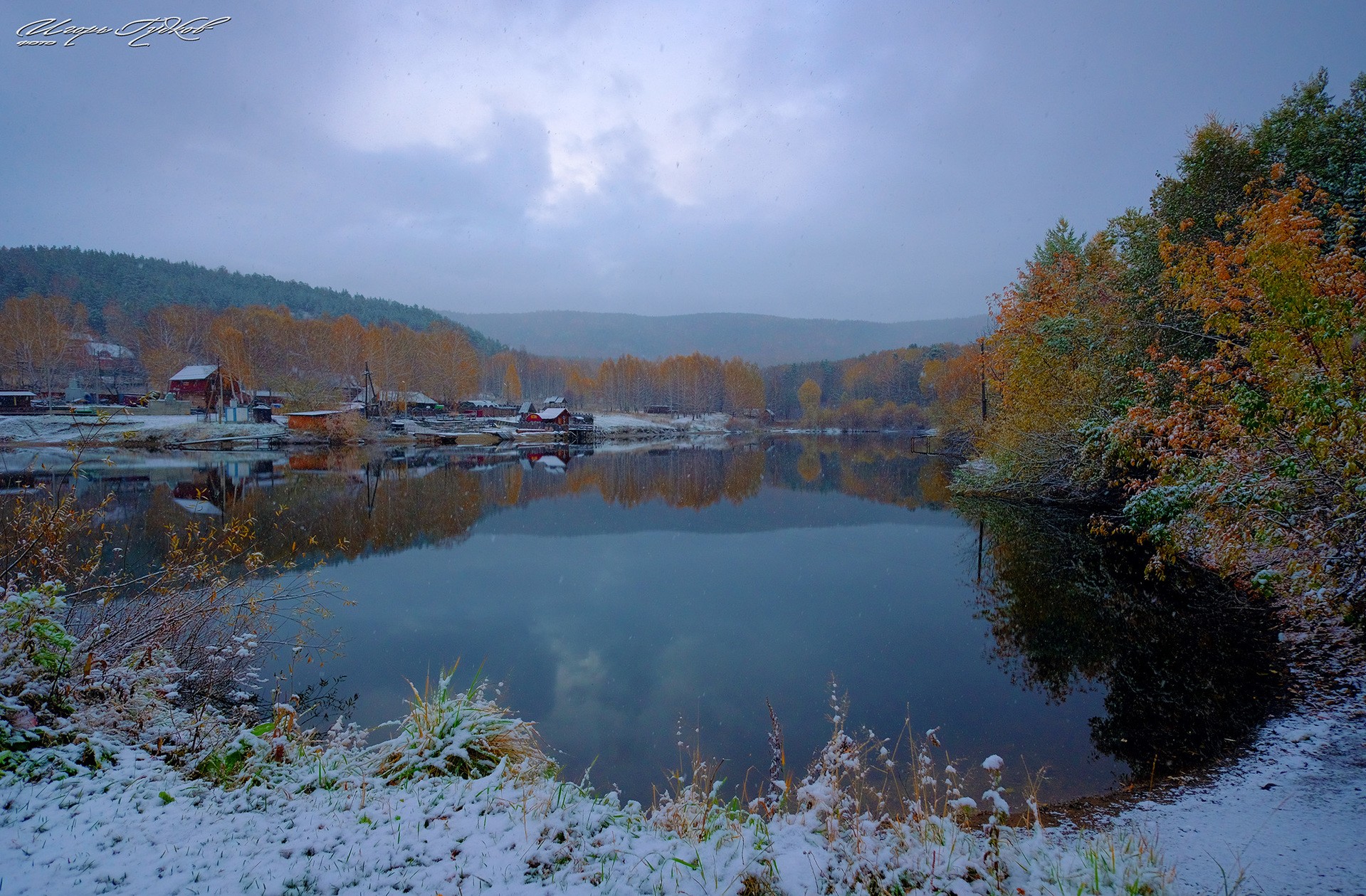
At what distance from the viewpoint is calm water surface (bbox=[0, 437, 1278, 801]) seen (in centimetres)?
610

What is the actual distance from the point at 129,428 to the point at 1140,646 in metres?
57.6

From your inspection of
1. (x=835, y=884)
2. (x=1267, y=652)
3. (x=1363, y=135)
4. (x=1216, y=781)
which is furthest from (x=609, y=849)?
(x=1363, y=135)

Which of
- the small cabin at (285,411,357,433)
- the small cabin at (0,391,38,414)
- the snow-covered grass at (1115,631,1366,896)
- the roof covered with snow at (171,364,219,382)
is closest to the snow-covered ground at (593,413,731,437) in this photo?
the small cabin at (285,411,357,433)

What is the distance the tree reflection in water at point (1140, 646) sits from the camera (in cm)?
579

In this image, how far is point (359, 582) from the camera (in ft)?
36.7

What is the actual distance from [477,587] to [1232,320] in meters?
12.6

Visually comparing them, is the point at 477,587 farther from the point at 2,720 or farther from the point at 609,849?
the point at 609,849

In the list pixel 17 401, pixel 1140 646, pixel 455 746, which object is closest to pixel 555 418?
pixel 17 401

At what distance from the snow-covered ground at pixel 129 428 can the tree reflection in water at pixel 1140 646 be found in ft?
160

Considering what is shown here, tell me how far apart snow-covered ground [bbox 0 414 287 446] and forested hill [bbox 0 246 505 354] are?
41664 millimetres

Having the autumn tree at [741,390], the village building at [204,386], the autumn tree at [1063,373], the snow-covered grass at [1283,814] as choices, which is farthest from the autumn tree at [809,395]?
the snow-covered grass at [1283,814]

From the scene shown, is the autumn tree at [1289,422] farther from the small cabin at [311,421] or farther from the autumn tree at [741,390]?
the autumn tree at [741,390]

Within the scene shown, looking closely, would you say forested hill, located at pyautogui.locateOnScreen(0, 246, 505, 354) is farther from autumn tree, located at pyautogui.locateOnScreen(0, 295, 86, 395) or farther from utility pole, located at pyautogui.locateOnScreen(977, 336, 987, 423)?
utility pole, located at pyautogui.locateOnScreen(977, 336, 987, 423)

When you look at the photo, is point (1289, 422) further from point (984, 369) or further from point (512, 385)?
point (512, 385)
